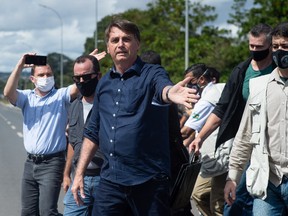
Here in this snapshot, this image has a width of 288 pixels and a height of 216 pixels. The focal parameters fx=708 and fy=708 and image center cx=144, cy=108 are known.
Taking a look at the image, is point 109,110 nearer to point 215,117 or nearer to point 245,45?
point 215,117

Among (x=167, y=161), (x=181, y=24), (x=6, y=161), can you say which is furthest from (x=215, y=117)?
(x=181, y=24)

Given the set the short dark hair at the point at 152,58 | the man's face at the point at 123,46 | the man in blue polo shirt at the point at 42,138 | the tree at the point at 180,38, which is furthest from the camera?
the tree at the point at 180,38

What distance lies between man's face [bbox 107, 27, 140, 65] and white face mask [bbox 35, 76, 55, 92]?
2.15 m

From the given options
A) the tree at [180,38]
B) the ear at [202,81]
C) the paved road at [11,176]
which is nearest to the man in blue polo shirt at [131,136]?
the ear at [202,81]

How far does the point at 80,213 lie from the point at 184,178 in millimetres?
881

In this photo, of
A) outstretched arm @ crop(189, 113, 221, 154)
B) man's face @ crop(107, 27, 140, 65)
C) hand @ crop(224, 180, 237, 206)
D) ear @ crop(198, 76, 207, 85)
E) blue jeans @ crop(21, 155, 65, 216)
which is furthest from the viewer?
ear @ crop(198, 76, 207, 85)

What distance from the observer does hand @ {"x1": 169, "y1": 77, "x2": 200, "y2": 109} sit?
347 cm

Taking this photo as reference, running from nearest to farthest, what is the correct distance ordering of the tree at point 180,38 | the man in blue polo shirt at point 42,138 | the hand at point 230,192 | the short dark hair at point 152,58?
1. the hand at point 230,192
2. the man in blue polo shirt at point 42,138
3. the short dark hair at point 152,58
4. the tree at point 180,38

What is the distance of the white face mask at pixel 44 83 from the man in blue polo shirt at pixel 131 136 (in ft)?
6.76

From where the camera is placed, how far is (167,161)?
436 cm

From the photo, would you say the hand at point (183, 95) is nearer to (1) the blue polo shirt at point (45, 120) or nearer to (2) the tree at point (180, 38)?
(1) the blue polo shirt at point (45, 120)

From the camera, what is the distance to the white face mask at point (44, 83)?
642 cm

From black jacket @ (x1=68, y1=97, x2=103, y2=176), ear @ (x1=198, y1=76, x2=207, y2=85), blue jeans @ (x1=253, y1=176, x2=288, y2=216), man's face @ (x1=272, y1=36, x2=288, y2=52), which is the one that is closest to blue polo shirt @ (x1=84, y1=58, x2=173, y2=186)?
blue jeans @ (x1=253, y1=176, x2=288, y2=216)

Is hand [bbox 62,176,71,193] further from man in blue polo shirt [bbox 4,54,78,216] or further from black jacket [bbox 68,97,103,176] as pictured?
black jacket [bbox 68,97,103,176]
